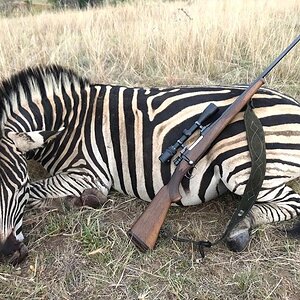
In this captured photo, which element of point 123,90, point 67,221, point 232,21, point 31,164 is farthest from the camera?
point 232,21

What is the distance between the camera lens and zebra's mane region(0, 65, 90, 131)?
2.86 meters

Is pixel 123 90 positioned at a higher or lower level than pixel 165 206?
higher

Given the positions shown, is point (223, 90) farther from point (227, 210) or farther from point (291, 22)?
point (291, 22)

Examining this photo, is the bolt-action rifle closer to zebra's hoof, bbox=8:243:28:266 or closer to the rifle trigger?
the rifle trigger

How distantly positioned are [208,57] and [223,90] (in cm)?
221

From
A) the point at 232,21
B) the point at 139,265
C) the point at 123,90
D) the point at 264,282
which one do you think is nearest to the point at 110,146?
the point at 123,90

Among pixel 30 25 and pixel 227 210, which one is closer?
pixel 227 210

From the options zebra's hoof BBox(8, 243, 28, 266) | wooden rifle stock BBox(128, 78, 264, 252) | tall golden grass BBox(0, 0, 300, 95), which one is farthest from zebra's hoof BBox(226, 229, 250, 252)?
tall golden grass BBox(0, 0, 300, 95)

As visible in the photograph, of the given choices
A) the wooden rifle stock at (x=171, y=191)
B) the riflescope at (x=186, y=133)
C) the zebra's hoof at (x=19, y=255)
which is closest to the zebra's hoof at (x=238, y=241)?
the wooden rifle stock at (x=171, y=191)

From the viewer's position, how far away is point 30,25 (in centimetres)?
803

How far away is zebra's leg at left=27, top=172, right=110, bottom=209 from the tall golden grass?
84.1 inches

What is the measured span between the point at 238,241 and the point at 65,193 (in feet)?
4.06

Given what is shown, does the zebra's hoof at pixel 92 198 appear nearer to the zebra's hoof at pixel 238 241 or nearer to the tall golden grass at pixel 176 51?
the zebra's hoof at pixel 238 241

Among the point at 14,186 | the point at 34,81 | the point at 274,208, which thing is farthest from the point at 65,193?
the point at 274,208
